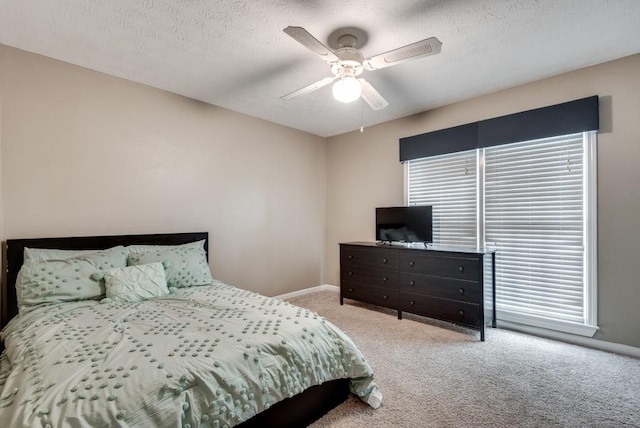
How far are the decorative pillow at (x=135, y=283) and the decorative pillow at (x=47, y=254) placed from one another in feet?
1.30

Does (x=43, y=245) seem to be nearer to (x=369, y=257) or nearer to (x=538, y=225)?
(x=369, y=257)

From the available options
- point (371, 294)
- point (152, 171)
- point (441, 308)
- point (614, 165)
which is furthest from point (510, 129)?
point (152, 171)

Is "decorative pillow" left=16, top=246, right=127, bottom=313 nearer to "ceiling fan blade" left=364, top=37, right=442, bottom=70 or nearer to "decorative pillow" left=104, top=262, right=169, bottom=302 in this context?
"decorative pillow" left=104, top=262, right=169, bottom=302

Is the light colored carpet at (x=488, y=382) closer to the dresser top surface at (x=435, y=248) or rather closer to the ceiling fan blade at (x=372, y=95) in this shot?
the dresser top surface at (x=435, y=248)

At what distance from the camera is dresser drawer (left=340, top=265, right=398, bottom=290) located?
11.4 feet

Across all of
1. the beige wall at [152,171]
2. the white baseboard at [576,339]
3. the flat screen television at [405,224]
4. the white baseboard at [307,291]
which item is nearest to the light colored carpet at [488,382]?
the white baseboard at [576,339]

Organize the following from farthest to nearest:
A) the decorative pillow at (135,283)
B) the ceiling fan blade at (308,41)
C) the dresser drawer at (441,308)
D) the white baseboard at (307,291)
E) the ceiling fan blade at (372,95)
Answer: the white baseboard at (307,291) < the dresser drawer at (441,308) < the ceiling fan blade at (372,95) < the decorative pillow at (135,283) < the ceiling fan blade at (308,41)

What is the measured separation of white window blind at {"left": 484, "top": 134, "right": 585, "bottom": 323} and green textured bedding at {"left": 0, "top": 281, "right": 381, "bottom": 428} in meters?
2.14

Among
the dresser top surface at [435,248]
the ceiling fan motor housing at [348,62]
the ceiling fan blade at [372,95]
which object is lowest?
the dresser top surface at [435,248]

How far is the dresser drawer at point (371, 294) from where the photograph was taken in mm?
3482

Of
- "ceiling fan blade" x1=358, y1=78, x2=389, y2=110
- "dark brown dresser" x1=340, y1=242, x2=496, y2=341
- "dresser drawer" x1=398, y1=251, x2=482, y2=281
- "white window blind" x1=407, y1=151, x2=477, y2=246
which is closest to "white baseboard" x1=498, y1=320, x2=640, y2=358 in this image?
"dark brown dresser" x1=340, y1=242, x2=496, y2=341

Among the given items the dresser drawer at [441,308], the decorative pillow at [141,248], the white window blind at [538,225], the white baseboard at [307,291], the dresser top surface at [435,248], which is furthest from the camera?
the white baseboard at [307,291]

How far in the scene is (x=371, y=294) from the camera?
369 centimetres

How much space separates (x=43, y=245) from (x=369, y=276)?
3.22 m
